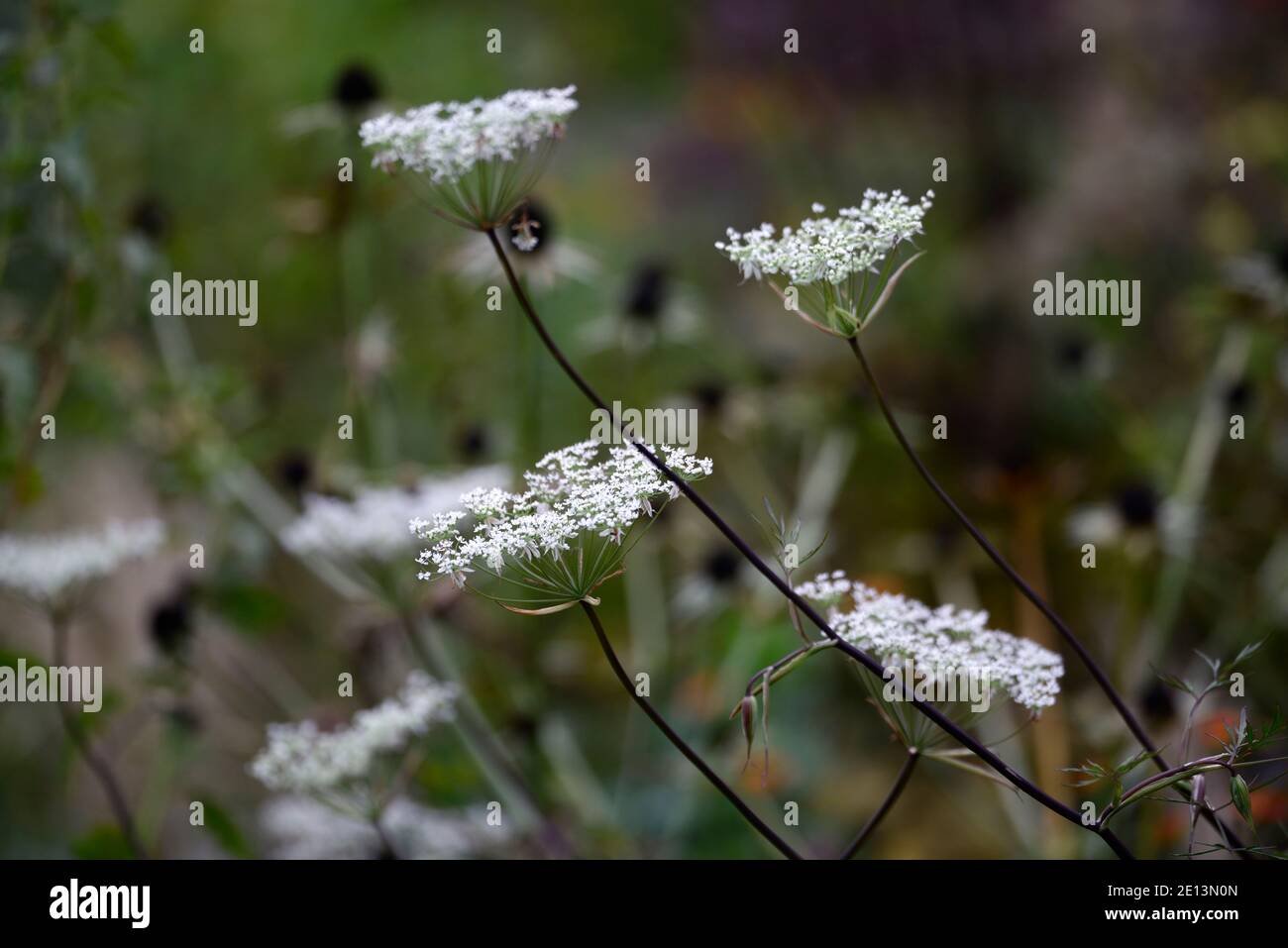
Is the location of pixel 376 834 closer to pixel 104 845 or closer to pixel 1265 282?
pixel 104 845

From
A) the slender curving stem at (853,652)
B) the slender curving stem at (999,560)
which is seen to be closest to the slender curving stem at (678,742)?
the slender curving stem at (853,652)

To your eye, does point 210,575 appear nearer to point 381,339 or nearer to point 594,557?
point 381,339

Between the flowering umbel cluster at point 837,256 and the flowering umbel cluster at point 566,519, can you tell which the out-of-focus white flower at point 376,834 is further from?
the flowering umbel cluster at point 837,256

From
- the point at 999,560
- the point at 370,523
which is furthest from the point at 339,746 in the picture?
the point at 999,560

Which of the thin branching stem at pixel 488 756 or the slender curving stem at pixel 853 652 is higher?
the slender curving stem at pixel 853 652

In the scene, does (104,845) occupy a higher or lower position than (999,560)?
lower

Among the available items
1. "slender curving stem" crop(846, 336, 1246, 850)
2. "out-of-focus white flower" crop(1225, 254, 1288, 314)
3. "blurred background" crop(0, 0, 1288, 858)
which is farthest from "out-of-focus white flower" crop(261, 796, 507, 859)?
"out-of-focus white flower" crop(1225, 254, 1288, 314)

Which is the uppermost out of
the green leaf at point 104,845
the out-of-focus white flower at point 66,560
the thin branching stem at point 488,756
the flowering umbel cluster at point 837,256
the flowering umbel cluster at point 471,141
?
the flowering umbel cluster at point 471,141
